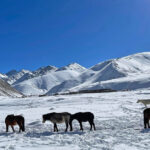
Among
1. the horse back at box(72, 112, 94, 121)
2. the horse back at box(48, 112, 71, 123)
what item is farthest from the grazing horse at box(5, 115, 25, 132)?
the horse back at box(72, 112, 94, 121)

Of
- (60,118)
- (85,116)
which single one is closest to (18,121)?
(60,118)

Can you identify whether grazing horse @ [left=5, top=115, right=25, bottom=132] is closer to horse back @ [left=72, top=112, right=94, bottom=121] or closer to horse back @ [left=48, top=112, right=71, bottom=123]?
horse back @ [left=48, top=112, right=71, bottom=123]

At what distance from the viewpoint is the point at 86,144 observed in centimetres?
1232

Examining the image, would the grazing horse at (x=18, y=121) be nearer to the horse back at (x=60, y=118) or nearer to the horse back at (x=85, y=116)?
the horse back at (x=60, y=118)

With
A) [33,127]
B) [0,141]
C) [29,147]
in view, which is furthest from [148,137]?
[33,127]

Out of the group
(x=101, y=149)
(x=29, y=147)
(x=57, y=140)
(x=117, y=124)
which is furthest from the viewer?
(x=117, y=124)

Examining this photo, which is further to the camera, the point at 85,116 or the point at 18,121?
the point at 18,121

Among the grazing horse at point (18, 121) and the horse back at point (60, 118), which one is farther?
the grazing horse at point (18, 121)

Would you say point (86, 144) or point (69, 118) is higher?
point (69, 118)

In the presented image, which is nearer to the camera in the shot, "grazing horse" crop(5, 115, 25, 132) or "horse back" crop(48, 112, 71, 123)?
"horse back" crop(48, 112, 71, 123)

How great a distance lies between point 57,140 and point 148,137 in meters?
4.97

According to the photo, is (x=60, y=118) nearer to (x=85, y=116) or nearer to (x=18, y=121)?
(x=85, y=116)

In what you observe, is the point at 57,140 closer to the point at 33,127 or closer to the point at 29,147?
the point at 29,147

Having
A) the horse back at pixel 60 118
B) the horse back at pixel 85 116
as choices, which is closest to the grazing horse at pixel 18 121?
the horse back at pixel 60 118
